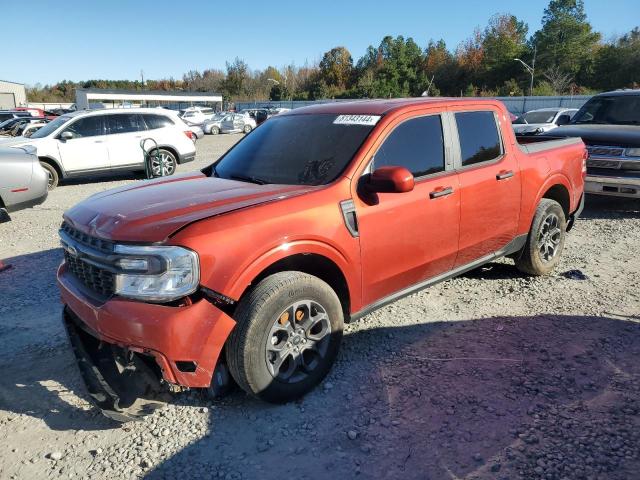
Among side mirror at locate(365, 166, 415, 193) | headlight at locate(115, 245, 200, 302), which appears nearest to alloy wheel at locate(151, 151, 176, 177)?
side mirror at locate(365, 166, 415, 193)

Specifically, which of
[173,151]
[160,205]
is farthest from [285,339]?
[173,151]

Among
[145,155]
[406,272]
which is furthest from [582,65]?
[406,272]

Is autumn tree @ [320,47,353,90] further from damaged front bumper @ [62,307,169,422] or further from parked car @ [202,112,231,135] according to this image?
damaged front bumper @ [62,307,169,422]

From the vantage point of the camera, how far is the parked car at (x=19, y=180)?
702 centimetres

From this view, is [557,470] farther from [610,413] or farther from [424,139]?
[424,139]

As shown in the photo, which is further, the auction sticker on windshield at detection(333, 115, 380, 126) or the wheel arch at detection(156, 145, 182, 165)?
the wheel arch at detection(156, 145, 182, 165)

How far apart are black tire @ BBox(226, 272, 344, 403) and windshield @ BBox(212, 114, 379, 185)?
0.79m

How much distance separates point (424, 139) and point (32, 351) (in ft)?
11.4

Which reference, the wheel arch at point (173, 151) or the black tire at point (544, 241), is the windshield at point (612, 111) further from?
the wheel arch at point (173, 151)

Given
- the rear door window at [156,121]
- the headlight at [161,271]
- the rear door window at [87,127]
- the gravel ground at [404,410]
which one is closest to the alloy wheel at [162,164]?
the rear door window at [156,121]

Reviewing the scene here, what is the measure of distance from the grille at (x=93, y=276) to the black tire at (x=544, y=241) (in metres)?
3.88

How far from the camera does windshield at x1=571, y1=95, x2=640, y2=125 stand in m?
8.67

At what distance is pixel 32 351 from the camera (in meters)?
3.83

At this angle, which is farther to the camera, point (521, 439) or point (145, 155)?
point (145, 155)
